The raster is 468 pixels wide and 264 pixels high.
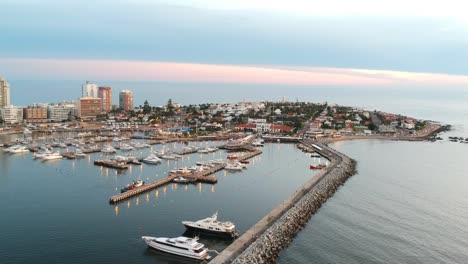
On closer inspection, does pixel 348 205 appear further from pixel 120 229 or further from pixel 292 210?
pixel 120 229

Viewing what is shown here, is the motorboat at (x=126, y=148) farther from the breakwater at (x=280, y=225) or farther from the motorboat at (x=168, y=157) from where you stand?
the breakwater at (x=280, y=225)

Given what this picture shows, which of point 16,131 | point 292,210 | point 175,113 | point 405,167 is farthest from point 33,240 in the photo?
point 175,113

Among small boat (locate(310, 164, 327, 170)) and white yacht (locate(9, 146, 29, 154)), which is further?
white yacht (locate(9, 146, 29, 154))

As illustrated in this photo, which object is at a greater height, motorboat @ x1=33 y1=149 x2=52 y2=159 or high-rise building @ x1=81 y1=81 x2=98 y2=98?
high-rise building @ x1=81 y1=81 x2=98 y2=98

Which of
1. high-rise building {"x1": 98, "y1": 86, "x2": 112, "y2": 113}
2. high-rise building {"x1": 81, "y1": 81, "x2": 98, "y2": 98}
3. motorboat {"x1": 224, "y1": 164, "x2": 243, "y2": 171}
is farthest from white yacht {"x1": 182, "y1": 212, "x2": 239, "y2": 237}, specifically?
high-rise building {"x1": 81, "y1": 81, "x2": 98, "y2": 98}

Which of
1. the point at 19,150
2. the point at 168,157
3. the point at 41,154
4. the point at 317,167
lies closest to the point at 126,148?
the point at 168,157

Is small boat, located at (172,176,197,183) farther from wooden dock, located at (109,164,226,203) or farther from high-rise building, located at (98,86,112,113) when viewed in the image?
high-rise building, located at (98,86,112,113)

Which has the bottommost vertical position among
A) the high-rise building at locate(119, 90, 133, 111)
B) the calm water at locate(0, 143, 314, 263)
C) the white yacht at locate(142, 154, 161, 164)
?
the calm water at locate(0, 143, 314, 263)

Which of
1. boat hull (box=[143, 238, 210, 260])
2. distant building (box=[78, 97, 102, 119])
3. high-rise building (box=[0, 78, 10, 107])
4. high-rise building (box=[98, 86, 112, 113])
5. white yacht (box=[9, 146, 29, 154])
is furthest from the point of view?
high-rise building (box=[98, 86, 112, 113])
